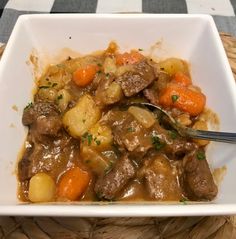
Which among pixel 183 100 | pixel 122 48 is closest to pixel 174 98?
pixel 183 100

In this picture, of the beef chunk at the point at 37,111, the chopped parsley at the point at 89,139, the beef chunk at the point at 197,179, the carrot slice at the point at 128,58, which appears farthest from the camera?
the carrot slice at the point at 128,58

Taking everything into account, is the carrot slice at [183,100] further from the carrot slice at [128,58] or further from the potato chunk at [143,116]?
the carrot slice at [128,58]

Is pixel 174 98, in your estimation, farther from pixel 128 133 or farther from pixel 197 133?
pixel 128 133

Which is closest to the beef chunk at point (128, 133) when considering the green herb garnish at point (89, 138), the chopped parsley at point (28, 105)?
the green herb garnish at point (89, 138)

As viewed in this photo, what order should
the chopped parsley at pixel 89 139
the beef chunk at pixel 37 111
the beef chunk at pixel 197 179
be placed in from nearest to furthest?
the beef chunk at pixel 197 179 < the chopped parsley at pixel 89 139 < the beef chunk at pixel 37 111

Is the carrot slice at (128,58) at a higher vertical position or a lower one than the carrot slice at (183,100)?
higher

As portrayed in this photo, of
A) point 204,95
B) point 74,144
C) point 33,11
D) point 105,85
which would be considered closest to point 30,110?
point 74,144

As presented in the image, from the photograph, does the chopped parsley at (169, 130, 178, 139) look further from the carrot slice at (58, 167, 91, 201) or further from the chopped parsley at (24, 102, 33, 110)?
the chopped parsley at (24, 102, 33, 110)
